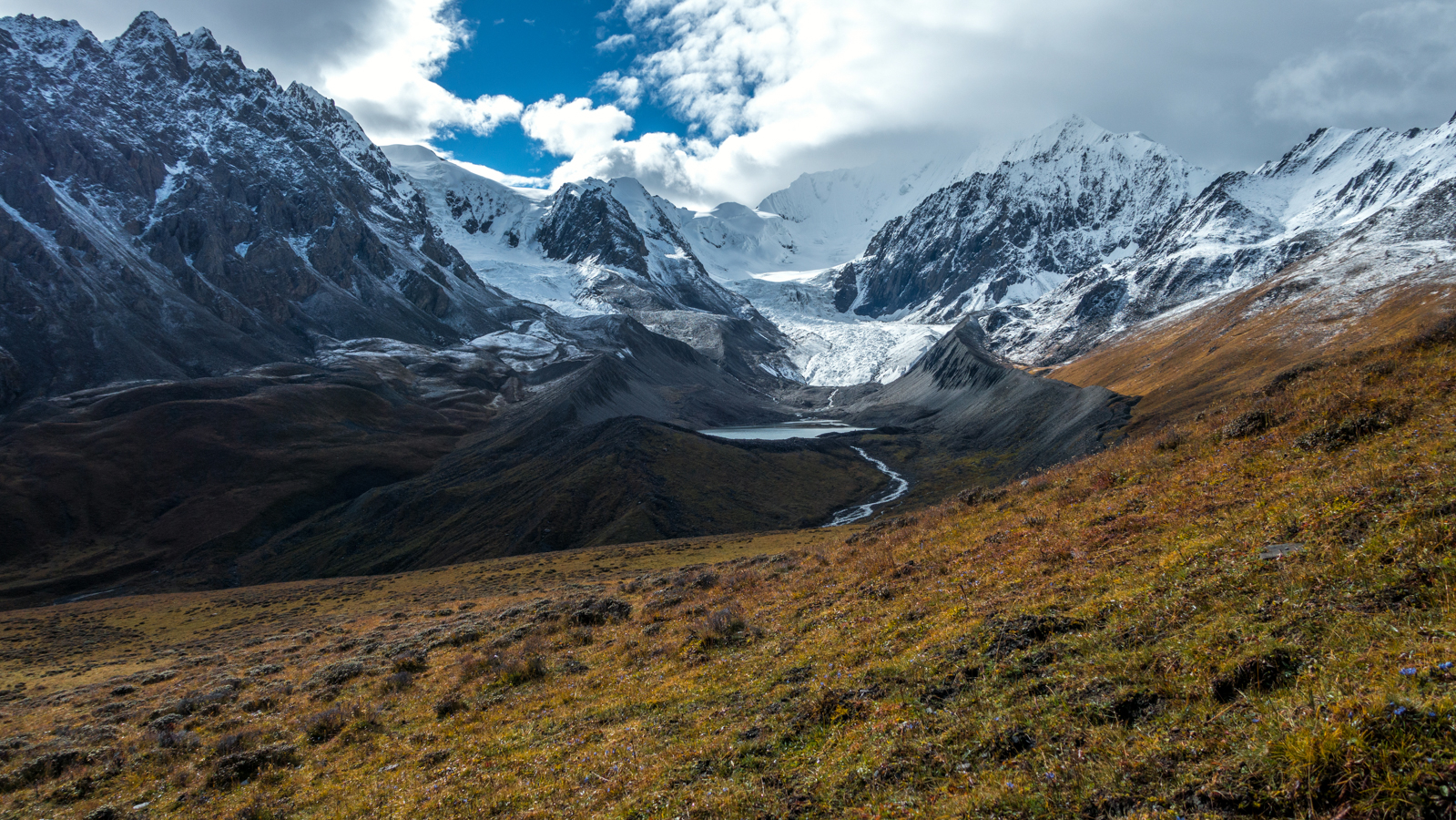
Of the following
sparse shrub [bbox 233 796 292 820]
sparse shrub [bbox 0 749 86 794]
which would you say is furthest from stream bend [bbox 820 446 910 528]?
sparse shrub [bbox 233 796 292 820]

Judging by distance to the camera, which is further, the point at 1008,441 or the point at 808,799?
the point at 1008,441

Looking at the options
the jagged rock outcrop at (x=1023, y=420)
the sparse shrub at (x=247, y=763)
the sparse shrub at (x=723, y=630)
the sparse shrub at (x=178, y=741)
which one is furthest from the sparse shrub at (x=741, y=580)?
the jagged rock outcrop at (x=1023, y=420)

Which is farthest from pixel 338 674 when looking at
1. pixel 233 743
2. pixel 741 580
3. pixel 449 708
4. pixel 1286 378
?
pixel 1286 378

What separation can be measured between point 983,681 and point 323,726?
58.2 ft

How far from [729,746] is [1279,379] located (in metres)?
24.0

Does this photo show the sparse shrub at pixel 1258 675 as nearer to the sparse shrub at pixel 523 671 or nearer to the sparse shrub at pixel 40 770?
the sparse shrub at pixel 523 671

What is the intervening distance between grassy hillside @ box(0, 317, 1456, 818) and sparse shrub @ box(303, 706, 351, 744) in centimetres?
12

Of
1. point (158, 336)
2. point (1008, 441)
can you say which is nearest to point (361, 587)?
point (1008, 441)

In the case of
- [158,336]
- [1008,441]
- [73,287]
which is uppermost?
[73,287]

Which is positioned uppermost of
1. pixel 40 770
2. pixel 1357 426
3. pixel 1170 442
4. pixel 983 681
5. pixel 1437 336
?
pixel 1437 336

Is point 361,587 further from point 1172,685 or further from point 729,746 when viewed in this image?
point 1172,685

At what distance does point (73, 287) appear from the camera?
623 ft

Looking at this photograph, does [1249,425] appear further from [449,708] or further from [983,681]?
[449,708]

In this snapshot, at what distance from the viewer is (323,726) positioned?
1884cm
